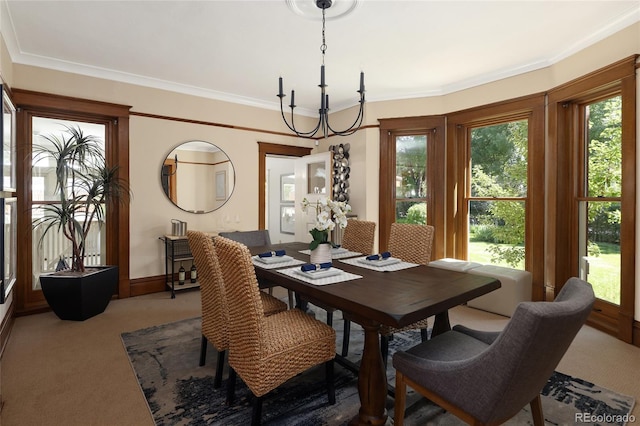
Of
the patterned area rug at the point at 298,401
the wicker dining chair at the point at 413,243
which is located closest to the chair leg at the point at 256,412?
the patterned area rug at the point at 298,401

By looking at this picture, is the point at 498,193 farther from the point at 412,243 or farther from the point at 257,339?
the point at 257,339

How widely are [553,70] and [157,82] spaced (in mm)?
4474

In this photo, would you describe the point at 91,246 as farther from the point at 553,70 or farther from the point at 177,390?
the point at 553,70

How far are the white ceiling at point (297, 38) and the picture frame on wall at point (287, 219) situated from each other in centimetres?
321

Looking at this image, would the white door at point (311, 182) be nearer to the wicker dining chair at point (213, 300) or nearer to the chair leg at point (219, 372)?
the wicker dining chair at point (213, 300)

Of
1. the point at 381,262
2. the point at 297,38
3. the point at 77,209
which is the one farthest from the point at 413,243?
the point at 77,209

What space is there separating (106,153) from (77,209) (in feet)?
2.39

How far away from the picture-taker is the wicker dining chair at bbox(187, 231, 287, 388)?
207cm

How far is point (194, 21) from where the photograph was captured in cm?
278

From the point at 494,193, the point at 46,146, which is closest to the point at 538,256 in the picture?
the point at 494,193

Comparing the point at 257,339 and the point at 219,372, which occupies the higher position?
the point at 257,339

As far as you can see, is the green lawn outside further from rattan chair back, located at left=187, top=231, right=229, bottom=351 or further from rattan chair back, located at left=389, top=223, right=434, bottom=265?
rattan chair back, located at left=187, top=231, right=229, bottom=351

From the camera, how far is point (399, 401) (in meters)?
1.56

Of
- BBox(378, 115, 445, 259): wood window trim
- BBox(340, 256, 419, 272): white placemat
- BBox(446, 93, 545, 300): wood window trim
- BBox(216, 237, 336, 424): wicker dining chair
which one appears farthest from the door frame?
BBox(216, 237, 336, 424): wicker dining chair
